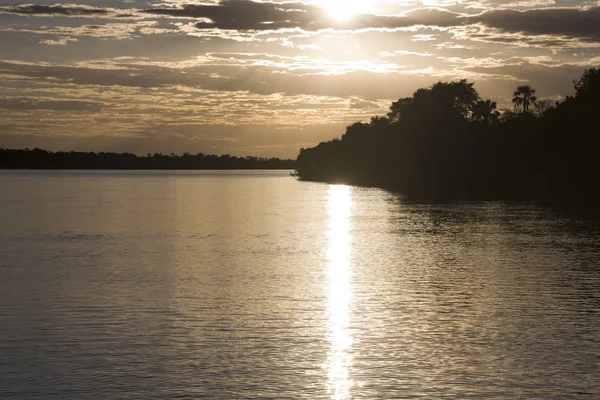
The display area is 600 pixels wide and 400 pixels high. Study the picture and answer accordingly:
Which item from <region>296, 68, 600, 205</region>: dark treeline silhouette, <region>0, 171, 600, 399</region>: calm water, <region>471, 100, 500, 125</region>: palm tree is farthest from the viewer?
<region>471, 100, 500, 125</region>: palm tree

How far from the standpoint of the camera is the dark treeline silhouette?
343 feet

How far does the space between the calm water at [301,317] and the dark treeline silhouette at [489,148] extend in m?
55.2

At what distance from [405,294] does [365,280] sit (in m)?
4.16

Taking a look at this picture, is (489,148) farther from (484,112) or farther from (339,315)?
(339,315)

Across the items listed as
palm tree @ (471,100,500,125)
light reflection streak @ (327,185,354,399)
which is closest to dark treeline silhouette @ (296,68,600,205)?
palm tree @ (471,100,500,125)

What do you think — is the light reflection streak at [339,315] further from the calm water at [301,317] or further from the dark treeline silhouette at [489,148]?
the dark treeline silhouette at [489,148]

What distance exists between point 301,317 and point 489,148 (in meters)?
109

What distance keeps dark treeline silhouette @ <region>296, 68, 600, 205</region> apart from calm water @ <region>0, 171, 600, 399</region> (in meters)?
55.2

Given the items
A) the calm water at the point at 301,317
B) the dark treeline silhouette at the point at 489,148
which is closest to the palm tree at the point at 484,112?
the dark treeline silhouette at the point at 489,148

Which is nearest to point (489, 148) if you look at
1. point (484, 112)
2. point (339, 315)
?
point (484, 112)

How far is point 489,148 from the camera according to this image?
129m

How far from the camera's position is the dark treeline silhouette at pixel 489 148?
104562mm

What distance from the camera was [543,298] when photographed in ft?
93.1

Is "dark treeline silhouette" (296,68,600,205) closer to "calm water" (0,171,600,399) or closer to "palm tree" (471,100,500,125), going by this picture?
"palm tree" (471,100,500,125)
